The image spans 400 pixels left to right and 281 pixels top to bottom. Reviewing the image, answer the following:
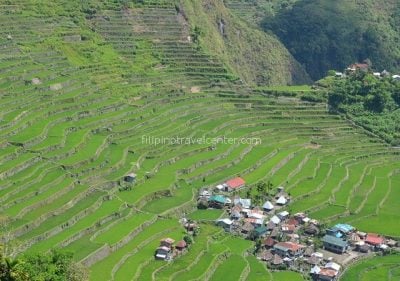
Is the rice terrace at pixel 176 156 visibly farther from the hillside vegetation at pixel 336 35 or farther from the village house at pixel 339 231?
the hillside vegetation at pixel 336 35

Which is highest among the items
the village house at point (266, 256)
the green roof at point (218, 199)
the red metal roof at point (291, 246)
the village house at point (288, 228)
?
the green roof at point (218, 199)

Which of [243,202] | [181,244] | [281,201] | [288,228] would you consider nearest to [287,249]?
[288,228]

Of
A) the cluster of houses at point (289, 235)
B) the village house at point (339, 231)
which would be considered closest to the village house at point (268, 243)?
the cluster of houses at point (289, 235)

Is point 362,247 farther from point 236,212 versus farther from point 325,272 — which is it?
point 236,212

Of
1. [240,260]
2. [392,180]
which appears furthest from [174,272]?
[392,180]

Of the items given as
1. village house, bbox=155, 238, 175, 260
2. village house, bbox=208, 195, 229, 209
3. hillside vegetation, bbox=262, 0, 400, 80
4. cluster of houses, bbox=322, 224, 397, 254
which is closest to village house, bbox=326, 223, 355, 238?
cluster of houses, bbox=322, 224, 397, 254

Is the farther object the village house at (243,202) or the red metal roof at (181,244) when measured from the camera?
the village house at (243,202)

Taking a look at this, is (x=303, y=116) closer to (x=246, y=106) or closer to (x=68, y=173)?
(x=246, y=106)

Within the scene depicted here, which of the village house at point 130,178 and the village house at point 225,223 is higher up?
the village house at point 130,178

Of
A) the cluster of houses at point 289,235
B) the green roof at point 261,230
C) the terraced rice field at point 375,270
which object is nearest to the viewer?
the terraced rice field at point 375,270
